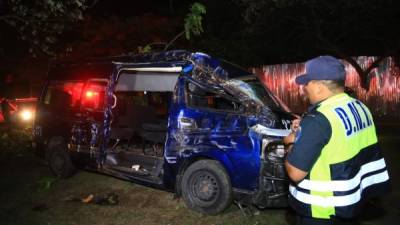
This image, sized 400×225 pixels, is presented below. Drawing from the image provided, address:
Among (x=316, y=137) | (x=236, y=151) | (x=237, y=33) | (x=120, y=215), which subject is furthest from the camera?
(x=237, y=33)

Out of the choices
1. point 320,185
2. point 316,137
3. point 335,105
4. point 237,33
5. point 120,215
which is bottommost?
point 120,215

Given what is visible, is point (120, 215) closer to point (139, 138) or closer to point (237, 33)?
point (139, 138)

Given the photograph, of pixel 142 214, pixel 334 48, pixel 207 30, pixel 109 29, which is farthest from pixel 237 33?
pixel 142 214

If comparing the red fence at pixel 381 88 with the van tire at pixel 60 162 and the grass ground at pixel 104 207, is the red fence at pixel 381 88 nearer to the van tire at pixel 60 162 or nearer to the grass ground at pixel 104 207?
the grass ground at pixel 104 207

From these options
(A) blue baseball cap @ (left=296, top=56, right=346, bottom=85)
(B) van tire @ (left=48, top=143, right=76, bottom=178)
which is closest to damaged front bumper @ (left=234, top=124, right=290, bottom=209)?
(A) blue baseball cap @ (left=296, top=56, right=346, bottom=85)

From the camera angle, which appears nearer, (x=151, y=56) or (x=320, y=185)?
(x=320, y=185)

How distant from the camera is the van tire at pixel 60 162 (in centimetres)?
786

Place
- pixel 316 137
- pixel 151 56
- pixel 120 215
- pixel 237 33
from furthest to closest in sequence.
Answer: pixel 237 33 < pixel 151 56 < pixel 120 215 < pixel 316 137

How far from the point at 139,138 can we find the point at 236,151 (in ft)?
8.72

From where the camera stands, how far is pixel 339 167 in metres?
2.69

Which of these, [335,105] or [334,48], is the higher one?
[334,48]

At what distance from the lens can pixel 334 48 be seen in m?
17.6

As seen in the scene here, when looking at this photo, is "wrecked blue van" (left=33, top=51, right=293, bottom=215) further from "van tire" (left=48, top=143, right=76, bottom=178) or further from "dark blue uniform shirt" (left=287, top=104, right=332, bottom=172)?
"dark blue uniform shirt" (left=287, top=104, right=332, bottom=172)

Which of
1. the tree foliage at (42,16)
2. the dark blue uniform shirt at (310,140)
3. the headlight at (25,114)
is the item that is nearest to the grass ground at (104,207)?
the tree foliage at (42,16)
